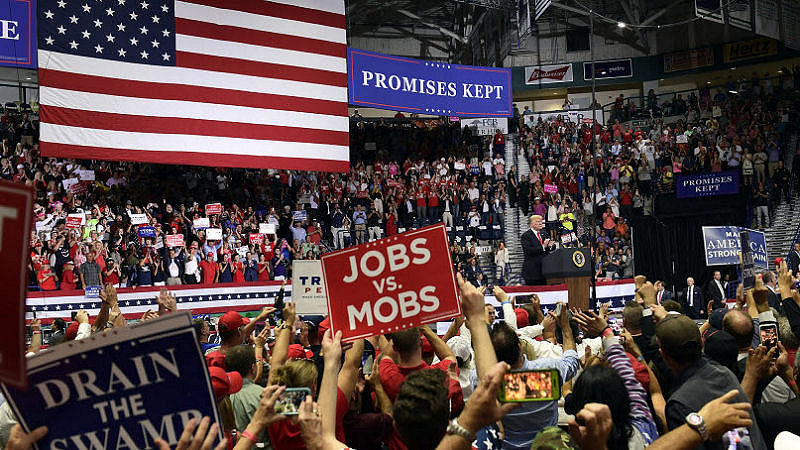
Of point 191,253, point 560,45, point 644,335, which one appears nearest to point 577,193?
point 191,253

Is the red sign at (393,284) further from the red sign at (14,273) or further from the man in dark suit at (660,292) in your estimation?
the man in dark suit at (660,292)

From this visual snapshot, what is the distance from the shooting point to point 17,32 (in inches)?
688

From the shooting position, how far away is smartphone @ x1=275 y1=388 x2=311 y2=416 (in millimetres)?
2180

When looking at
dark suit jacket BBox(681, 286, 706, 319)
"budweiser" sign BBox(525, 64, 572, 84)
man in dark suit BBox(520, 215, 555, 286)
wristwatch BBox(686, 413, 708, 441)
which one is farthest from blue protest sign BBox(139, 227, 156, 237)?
"budweiser" sign BBox(525, 64, 572, 84)

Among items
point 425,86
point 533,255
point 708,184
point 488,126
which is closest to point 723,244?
point 533,255

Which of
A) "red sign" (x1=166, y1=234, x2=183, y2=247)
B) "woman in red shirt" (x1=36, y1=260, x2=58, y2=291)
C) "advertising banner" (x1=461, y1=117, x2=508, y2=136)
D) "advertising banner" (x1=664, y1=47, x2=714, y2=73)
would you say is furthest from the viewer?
"advertising banner" (x1=664, y1=47, x2=714, y2=73)

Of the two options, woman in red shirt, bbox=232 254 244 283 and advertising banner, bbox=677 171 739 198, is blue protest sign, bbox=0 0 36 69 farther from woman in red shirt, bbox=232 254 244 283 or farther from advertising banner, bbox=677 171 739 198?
advertising banner, bbox=677 171 739 198

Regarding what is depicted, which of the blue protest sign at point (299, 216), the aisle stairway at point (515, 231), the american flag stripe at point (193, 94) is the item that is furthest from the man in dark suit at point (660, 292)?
the blue protest sign at point (299, 216)

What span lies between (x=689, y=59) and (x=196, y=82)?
24.3m

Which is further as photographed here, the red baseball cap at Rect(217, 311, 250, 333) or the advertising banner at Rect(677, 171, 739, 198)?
the advertising banner at Rect(677, 171, 739, 198)

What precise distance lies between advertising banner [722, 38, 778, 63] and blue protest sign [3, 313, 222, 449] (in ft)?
111

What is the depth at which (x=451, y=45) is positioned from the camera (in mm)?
34812

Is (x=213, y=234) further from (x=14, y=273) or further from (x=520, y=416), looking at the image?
(x=14, y=273)

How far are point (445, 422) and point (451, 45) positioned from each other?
33853 millimetres
